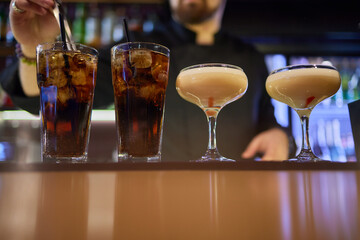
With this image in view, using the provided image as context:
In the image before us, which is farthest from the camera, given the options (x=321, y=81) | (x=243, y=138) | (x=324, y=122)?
(x=324, y=122)

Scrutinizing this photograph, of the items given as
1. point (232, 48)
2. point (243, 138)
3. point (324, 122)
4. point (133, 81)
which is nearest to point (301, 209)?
point (133, 81)

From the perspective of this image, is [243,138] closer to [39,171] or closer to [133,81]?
[133,81]

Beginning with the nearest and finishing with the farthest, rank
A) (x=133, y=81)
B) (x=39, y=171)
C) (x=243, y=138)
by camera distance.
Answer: (x=39, y=171) < (x=133, y=81) < (x=243, y=138)

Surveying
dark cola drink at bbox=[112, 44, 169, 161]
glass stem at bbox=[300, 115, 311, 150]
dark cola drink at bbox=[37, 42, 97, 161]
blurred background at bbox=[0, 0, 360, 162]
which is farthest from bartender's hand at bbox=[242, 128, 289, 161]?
blurred background at bbox=[0, 0, 360, 162]

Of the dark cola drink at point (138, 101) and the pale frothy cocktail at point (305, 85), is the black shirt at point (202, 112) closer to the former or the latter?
the pale frothy cocktail at point (305, 85)

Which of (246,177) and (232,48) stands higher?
(232,48)

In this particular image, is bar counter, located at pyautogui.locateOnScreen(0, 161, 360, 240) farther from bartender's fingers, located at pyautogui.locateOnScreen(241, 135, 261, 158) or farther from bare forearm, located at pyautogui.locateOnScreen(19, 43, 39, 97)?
bare forearm, located at pyautogui.locateOnScreen(19, 43, 39, 97)
